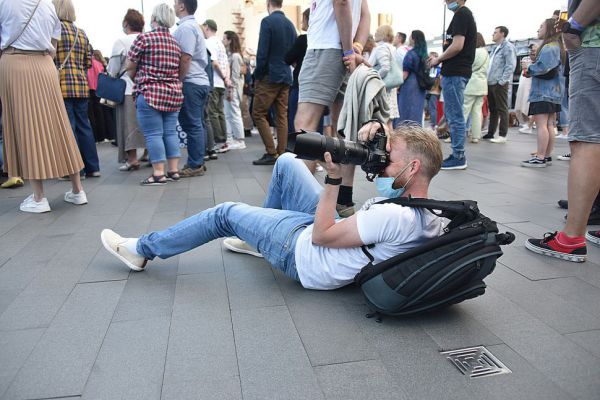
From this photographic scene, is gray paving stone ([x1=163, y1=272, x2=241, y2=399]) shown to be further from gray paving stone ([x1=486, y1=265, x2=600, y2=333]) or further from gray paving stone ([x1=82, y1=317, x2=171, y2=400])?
gray paving stone ([x1=486, y1=265, x2=600, y2=333])

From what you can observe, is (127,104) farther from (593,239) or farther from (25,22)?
(593,239)

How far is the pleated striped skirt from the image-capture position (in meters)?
3.93

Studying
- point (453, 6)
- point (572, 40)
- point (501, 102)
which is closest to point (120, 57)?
point (453, 6)

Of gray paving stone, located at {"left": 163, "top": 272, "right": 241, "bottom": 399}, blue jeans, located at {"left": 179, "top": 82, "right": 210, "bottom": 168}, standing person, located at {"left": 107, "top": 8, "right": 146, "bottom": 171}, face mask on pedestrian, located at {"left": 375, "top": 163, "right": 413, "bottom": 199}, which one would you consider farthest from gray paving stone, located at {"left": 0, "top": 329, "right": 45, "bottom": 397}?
standing person, located at {"left": 107, "top": 8, "right": 146, "bottom": 171}

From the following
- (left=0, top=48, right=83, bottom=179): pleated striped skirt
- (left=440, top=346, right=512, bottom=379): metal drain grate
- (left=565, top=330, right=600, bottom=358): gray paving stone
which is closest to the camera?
(left=440, top=346, right=512, bottom=379): metal drain grate

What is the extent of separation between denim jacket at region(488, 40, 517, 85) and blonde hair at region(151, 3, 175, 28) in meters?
6.49

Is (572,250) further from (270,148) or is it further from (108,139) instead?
(108,139)

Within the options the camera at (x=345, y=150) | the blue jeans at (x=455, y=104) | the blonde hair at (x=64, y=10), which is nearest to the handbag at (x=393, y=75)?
the blue jeans at (x=455, y=104)

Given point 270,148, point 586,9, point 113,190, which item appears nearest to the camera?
point 586,9

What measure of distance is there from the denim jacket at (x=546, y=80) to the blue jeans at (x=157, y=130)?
14.1 ft

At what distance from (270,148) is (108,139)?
446 centimetres

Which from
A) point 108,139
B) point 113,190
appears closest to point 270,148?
point 113,190

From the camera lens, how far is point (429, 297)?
198 centimetres

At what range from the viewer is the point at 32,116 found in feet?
13.1
